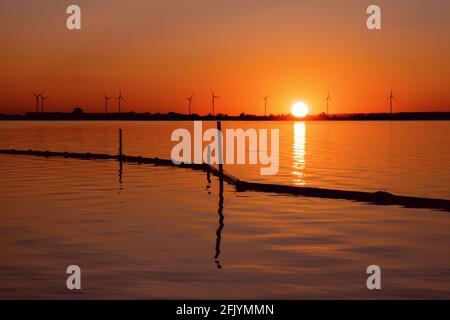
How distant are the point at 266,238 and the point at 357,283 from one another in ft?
21.2

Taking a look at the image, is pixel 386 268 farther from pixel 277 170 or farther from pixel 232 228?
pixel 277 170

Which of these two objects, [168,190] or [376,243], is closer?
[376,243]

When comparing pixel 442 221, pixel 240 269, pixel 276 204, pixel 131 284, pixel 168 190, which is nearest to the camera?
pixel 131 284

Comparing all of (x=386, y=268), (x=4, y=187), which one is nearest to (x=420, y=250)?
(x=386, y=268)

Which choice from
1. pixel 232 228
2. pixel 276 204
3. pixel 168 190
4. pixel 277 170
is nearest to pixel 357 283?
pixel 232 228

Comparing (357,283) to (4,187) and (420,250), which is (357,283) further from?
(4,187)

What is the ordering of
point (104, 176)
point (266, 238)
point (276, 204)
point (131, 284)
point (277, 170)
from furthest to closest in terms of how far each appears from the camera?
point (277, 170) → point (104, 176) → point (276, 204) → point (266, 238) → point (131, 284)

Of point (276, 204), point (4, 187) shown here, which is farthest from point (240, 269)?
point (4, 187)

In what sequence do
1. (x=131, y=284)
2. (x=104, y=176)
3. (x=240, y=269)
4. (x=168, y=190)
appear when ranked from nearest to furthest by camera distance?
1. (x=131, y=284)
2. (x=240, y=269)
3. (x=168, y=190)
4. (x=104, y=176)

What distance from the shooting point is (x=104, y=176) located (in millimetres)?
47500

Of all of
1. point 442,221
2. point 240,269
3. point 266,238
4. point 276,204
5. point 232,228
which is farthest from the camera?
point 276,204

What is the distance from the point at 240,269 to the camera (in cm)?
1828

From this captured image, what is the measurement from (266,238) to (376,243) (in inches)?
140

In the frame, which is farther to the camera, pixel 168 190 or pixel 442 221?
pixel 168 190
